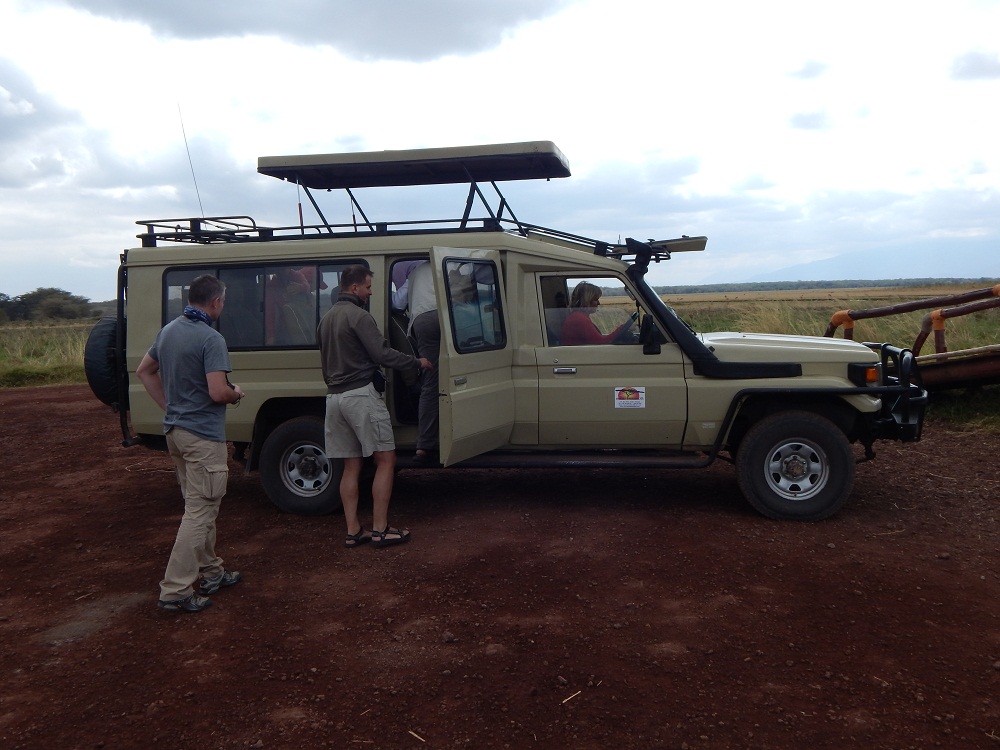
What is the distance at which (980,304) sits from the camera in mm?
8508

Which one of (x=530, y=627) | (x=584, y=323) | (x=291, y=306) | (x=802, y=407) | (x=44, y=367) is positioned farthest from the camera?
(x=44, y=367)

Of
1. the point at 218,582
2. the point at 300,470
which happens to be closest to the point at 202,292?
the point at 218,582

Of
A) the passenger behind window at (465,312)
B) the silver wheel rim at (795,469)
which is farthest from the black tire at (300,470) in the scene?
the silver wheel rim at (795,469)

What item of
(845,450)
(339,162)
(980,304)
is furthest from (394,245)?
(980,304)

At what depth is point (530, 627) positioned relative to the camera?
4293mm

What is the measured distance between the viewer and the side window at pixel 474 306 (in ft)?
19.1

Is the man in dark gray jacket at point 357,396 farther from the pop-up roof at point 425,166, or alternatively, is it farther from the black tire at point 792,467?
the black tire at point 792,467

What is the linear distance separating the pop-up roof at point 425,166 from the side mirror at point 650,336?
1471mm

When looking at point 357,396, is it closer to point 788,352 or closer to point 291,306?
point 291,306

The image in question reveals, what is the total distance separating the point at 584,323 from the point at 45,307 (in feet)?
182

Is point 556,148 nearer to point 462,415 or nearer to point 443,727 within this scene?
point 462,415

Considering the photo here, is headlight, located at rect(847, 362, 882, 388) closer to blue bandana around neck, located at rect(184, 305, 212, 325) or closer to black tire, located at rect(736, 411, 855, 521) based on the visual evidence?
black tire, located at rect(736, 411, 855, 521)

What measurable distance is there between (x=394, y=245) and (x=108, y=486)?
149 inches

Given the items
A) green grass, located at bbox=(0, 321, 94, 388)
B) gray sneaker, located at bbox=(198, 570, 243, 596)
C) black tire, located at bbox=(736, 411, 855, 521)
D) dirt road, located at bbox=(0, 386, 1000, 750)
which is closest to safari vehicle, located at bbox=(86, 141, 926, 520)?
black tire, located at bbox=(736, 411, 855, 521)
